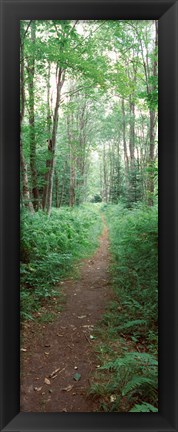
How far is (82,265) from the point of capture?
412cm

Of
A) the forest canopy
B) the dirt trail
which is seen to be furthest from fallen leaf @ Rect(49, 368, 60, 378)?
the forest canopy

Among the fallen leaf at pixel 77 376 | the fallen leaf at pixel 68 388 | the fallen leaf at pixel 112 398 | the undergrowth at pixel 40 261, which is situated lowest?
the fallen leaf at pixel 68 388

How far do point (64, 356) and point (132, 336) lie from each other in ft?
1.96

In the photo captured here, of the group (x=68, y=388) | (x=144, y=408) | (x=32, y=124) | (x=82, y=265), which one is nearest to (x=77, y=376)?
(x=68, y=388)

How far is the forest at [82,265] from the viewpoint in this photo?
1.72 metres

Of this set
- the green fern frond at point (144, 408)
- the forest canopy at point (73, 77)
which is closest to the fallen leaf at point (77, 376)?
the green fern frond at point (144, 408)

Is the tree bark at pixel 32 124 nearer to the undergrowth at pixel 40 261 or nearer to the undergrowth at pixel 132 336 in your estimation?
the undergrowth at pixel 40 261

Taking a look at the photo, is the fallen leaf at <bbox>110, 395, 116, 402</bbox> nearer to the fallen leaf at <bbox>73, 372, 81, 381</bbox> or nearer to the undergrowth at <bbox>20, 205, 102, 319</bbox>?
the fallen leaf at <bbox>73, 372, 81, 381</bbox>

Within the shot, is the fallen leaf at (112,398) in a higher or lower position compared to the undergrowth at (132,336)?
lower
